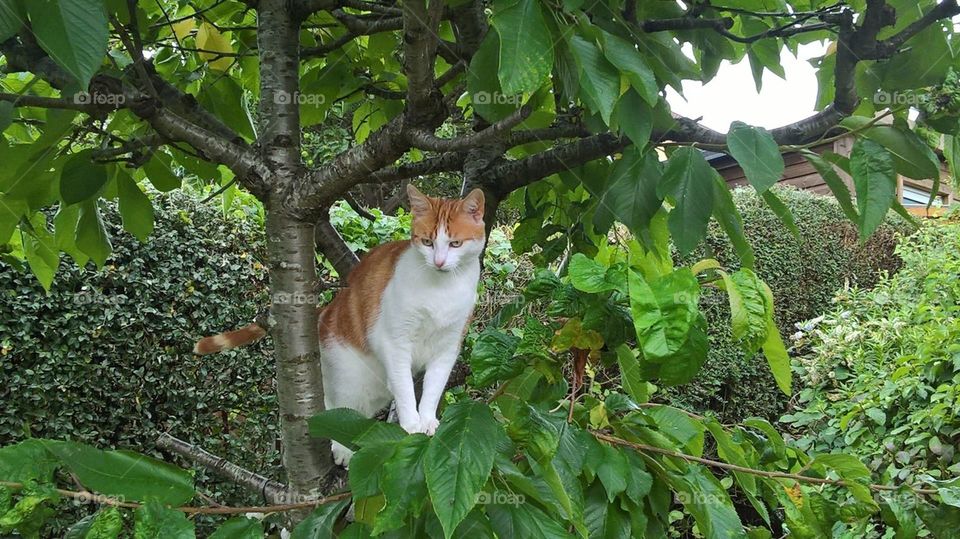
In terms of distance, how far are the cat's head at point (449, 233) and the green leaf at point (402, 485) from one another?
0.79m

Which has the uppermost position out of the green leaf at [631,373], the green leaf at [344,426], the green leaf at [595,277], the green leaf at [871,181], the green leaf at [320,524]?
the green leaf at [871,181]

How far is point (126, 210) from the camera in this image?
4.69 ft

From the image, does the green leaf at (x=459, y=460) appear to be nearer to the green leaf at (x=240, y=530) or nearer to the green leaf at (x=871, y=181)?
the green leaf at (x=240, y=530)

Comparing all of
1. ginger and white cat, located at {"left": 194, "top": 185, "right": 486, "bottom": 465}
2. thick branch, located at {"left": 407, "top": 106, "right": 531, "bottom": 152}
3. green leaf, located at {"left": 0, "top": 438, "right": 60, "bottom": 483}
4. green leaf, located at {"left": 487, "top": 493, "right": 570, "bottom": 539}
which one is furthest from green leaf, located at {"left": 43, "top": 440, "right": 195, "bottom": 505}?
ginger and white cat, located at {"left": 194, "top": 185, "right": 486, "bottom": 465}

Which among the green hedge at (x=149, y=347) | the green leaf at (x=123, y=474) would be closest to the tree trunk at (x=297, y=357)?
the green leaf at (x=123, y=474)

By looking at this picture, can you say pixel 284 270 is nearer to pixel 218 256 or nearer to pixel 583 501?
pixel 583 501

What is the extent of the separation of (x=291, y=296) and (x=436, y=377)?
50cm

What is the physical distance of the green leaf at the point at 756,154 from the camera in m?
0.80

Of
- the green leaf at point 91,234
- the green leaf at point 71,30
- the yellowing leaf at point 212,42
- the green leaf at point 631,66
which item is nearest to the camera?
the green leaf at point 71,30

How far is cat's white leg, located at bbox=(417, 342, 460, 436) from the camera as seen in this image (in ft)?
5.07

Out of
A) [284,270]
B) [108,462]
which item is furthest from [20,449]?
[284,270]

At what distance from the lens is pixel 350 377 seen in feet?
5.58

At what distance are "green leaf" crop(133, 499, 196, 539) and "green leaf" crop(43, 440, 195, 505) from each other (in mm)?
22

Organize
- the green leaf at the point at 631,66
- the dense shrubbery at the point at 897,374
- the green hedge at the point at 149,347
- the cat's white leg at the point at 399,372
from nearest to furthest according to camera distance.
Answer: the green leaf at the point at 631,66 < the cat's white leg at the point at 399,372 < the dense shrubbery at the point at 897,374 < the green hedge at the point at 149,347
